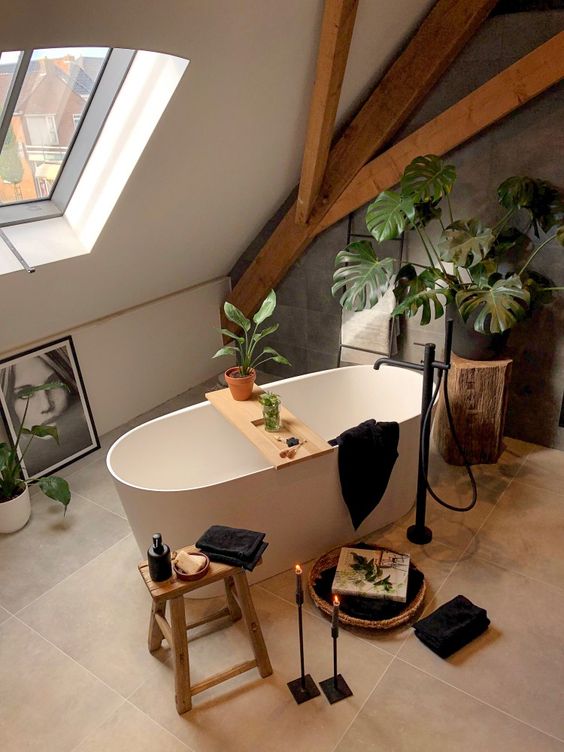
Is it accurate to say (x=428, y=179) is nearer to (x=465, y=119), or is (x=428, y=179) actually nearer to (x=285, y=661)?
(x=465, y=119)

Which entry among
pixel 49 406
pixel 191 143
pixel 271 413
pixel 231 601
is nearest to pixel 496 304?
pixel 271 413

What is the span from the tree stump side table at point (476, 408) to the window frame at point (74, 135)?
228 cm

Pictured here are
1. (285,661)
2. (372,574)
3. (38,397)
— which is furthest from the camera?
(38,397)

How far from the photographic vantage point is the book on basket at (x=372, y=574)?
8.45 feet

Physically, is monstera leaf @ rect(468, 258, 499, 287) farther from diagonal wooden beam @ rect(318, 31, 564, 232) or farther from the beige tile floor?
the beige tile floor

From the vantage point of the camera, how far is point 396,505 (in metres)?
3.09

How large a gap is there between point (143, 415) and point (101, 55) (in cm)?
254

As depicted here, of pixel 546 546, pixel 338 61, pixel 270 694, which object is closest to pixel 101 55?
pixel 338 61

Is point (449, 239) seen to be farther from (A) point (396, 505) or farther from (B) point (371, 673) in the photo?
(B) point (371, 673)

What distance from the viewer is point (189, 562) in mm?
2094

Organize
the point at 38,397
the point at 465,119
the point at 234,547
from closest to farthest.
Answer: the point at 234,547 → the point at 465,119 → the point at 38,397

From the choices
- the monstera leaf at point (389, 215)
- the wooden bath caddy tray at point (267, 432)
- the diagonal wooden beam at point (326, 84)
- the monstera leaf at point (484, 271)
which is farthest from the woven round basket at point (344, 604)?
the diagonal wooden beam at point (326, 84)

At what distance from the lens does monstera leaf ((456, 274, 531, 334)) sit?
2967 mm

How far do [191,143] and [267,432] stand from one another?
151cm
